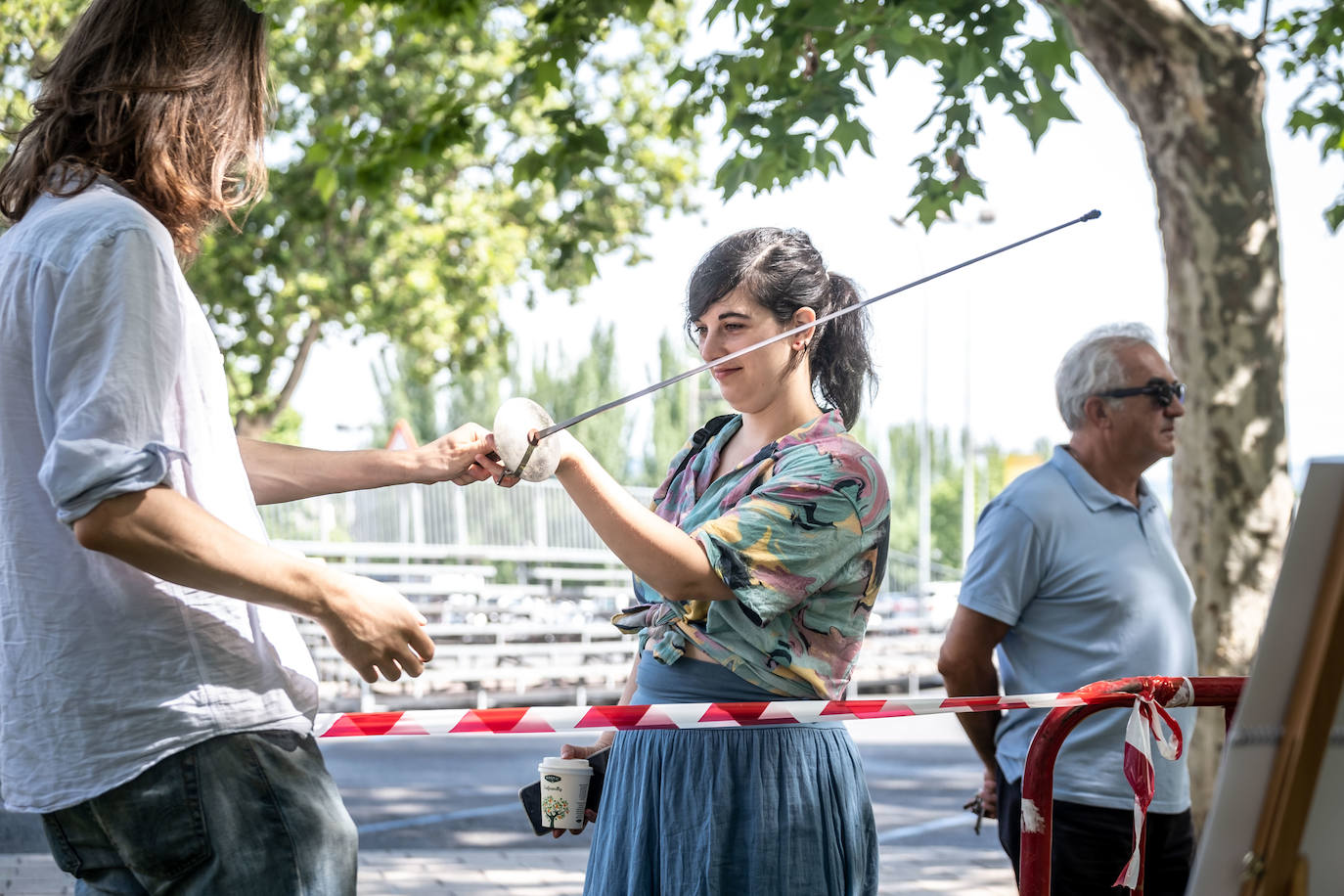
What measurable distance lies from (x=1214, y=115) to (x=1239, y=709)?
475 centimetres

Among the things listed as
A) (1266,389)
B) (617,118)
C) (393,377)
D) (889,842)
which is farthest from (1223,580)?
(393,377)

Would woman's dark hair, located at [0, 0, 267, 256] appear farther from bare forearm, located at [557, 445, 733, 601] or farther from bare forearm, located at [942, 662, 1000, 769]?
bare forearm, located at [942, 662, 1000, 769]

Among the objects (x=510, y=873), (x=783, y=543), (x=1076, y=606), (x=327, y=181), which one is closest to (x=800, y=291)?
(x=783, y=543)

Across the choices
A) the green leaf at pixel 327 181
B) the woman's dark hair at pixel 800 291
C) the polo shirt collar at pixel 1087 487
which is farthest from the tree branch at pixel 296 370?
the woman's dark hair at pixel 800 291

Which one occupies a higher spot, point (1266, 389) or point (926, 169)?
point (926, 169)

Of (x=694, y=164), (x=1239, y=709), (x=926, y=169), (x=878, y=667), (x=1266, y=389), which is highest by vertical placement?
(x=694, y=164)

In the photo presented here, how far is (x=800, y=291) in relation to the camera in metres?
2.69

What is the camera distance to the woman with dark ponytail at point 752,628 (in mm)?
2299

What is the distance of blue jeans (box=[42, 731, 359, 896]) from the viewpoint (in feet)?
5.16

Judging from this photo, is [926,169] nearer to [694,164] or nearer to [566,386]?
[694,164]

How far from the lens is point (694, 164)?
17.9 m

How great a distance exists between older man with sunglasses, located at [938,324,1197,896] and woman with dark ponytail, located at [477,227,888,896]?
0.99 m

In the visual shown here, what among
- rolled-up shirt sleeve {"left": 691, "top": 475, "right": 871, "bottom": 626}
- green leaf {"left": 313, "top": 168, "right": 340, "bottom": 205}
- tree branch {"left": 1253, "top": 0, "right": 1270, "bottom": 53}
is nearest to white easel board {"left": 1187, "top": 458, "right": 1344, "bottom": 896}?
rolled-up shirt sleeve {"left": 691, "top": 475, "right": 871, "bottom": 626}

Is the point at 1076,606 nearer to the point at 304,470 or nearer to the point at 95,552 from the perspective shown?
the point at 304,470
